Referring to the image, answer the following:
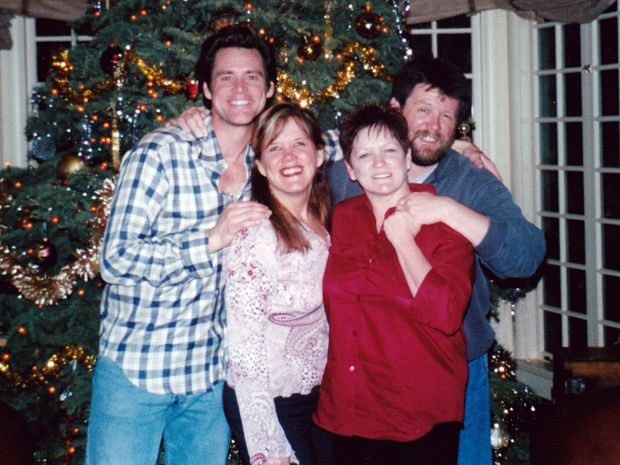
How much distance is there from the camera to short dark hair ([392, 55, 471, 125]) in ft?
7.08

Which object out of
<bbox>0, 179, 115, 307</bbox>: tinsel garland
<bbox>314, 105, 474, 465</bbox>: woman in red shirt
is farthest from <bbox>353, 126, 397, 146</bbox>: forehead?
<bbox>0, 179, 115, 307</bbox>: tinsel garland

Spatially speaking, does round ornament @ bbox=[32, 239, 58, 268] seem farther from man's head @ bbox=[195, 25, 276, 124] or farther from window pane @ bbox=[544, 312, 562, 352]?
window pane @ bbox=[544, 312, 562, 352]

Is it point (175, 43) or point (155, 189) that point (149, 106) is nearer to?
point (175, 43)

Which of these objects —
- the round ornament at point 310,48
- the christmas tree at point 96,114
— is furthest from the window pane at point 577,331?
the round ornament at point 310,48

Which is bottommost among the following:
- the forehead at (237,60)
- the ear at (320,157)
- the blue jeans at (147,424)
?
the blue jeans at (147,424)

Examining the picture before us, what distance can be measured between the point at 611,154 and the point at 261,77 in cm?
266

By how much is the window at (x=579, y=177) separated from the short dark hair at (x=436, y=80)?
2109 mm

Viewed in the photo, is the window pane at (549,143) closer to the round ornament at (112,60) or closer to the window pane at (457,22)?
the window pane at (457,22)

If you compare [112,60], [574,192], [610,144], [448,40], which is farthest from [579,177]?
[112,60]

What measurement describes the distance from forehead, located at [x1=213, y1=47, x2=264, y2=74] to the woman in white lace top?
27 centimetres

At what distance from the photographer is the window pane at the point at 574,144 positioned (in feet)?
14.0

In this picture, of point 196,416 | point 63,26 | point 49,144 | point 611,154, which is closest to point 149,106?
point 49,144

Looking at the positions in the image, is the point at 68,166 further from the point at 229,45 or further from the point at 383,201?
the point at 383,201

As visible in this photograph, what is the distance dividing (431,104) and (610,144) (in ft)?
7.66
